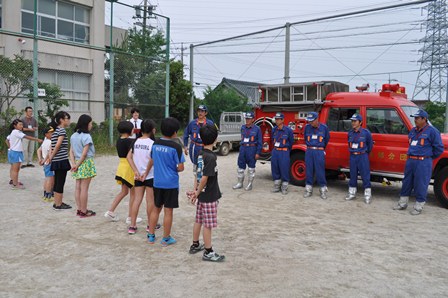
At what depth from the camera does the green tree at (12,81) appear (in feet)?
41.3

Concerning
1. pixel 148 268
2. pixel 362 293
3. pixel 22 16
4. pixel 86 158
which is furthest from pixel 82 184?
pixel 22 16

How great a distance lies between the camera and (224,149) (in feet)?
53.5

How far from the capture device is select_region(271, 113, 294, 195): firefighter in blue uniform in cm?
898

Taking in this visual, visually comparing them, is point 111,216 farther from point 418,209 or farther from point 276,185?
point 418,209

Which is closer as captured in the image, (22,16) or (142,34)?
(22,16)

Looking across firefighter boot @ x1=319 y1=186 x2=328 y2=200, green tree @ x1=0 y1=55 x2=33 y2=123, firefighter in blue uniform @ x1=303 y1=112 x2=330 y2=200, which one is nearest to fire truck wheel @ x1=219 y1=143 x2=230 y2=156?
green tree @ x1=0 y1=55 x2=33 y2=123

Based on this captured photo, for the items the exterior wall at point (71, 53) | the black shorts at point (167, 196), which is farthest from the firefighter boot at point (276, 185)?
the exterior wall at point (71, 53)

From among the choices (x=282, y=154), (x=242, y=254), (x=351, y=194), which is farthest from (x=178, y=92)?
(x=242, y=254)

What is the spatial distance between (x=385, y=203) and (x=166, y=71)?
11.9 meters

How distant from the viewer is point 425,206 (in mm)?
7953

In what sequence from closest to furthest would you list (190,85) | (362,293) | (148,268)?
(362,293) → (148,268) → (190,85)

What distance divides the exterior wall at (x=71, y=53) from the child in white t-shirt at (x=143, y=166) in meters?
9.48

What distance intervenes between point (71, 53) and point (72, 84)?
5.66 feet

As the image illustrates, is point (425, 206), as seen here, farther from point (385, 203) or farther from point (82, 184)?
point (82, 184)
